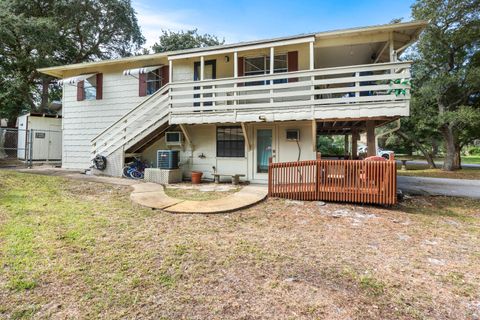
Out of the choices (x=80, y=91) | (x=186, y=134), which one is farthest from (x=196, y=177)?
(x=80, y=91)

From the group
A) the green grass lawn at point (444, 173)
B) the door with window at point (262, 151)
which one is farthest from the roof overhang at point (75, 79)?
the green grass lawn at point (444, 173)

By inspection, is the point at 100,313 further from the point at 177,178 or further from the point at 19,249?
the point at 177,178

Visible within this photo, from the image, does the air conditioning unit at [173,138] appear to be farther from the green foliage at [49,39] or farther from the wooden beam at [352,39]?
the green foliage at [49,39]

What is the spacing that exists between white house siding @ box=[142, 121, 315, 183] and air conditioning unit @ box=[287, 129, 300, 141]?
137 mm

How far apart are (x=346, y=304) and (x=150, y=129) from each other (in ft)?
28.0

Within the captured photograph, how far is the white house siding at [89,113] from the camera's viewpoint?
36.2 ft

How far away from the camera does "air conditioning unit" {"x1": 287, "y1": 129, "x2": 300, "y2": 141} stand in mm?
8648

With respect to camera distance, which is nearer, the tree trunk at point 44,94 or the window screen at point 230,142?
the window screen at point 230,142

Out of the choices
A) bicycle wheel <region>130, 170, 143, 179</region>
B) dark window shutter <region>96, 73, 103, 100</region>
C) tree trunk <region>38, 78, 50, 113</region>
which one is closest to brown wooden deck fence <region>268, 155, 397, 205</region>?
bicycle wheel <region>130, 170, 143, 179</region>

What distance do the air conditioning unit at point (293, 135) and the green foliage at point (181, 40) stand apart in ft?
64.6

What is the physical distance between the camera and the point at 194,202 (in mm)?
6188

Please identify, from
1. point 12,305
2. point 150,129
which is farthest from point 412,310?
point 150,129

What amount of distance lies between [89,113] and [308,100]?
31.8ft

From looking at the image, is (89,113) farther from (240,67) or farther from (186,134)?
(240,67)
